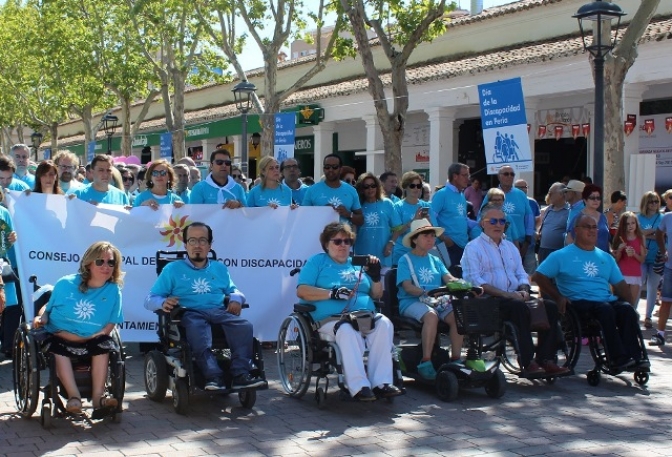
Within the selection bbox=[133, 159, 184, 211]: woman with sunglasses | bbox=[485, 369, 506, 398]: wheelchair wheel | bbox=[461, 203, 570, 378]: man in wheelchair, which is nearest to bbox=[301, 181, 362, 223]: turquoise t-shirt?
bbox=[133, 159, 184, 211]: woman with sunglasses

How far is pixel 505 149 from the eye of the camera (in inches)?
526

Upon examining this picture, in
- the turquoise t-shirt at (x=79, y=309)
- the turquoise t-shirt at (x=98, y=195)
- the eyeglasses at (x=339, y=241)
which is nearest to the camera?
the turquoise t-shirt at (x=79, y=309)

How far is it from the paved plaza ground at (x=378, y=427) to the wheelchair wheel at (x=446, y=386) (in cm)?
7

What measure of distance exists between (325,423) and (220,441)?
899 mm

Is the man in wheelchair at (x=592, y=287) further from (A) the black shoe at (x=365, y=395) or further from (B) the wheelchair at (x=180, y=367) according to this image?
(B) the wheelchair at (x=180, y=367)

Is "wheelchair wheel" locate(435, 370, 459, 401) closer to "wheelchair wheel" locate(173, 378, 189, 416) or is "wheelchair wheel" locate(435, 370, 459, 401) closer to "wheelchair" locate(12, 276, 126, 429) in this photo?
"wheelchair wheel" locate(173, 378, 189, 416)

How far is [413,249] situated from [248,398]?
2157 millimetres

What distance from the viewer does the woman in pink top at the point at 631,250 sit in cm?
1166

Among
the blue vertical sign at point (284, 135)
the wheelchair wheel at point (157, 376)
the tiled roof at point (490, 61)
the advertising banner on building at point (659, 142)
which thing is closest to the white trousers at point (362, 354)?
the wheelchair wheel at point (157, 376)

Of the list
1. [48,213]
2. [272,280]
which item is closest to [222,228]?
[272,280]

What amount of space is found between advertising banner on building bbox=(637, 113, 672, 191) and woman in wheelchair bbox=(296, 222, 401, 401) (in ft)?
49.5

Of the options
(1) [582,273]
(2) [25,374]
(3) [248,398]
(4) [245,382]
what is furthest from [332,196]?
(2) [25,374]

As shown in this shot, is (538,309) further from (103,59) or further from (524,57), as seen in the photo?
(103,59)

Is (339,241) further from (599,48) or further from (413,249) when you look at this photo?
(599,48)
